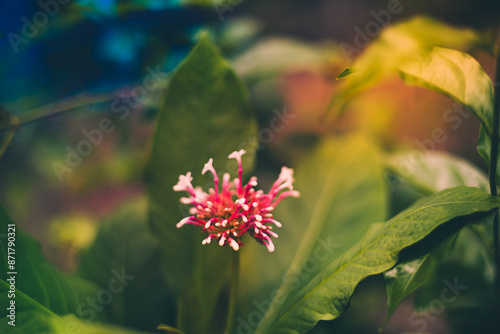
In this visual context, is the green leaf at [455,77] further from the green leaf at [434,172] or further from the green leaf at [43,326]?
the green leaf at [43,326]

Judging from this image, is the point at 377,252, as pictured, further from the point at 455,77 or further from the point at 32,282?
the point at 32,282

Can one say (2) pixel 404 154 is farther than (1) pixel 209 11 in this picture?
No

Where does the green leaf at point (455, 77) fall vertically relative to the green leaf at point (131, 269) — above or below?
above

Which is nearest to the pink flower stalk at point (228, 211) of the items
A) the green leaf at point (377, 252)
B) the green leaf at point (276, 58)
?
the green leaf at point (377, 252)

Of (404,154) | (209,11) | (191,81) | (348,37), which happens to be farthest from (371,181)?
(348,37)

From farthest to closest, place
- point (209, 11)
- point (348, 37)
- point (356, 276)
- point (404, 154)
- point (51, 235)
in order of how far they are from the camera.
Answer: point (348, 37)
point (51, 235)
point (209, 11)
point (404, 154)
point (356, 276)

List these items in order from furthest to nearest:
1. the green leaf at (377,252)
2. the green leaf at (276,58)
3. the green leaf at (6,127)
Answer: the green leaf at (276,58), the green leaf at (6,127), the green leaf at (377,252)

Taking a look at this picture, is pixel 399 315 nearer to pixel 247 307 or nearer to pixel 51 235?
pixel 247 307
